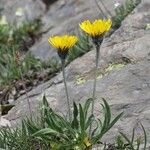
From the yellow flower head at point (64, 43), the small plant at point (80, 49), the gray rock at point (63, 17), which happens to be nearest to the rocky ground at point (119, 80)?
the small plant at point (80, 49)

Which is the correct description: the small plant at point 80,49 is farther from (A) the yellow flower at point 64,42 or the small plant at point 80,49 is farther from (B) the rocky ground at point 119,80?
(A) the yellow flower at point 64,42

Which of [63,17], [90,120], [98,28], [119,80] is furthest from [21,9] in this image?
[98,28]

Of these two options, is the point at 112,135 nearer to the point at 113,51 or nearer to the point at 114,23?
the point at 113,51

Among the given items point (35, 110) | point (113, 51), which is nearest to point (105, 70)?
point (113, 51)

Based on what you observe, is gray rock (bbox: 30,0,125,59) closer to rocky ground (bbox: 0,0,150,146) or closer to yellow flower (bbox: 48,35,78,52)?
rocky ground (bbox: 0,0,150,146)

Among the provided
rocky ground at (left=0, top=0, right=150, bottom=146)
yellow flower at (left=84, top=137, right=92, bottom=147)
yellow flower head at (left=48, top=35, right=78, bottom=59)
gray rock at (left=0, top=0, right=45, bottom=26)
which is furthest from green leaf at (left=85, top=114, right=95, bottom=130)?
→ gray rock at (left=0, top=0, right=45, bottom=26)

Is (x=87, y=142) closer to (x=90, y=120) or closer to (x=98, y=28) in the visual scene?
(x=90, y=120)

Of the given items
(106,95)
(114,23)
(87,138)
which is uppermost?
(87,138)

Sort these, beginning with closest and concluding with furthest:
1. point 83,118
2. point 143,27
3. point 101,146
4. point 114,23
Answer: point 83,118, point 101,146, point 143,27, point 114,23

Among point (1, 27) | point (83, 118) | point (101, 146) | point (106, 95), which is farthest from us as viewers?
point (1, 27)
